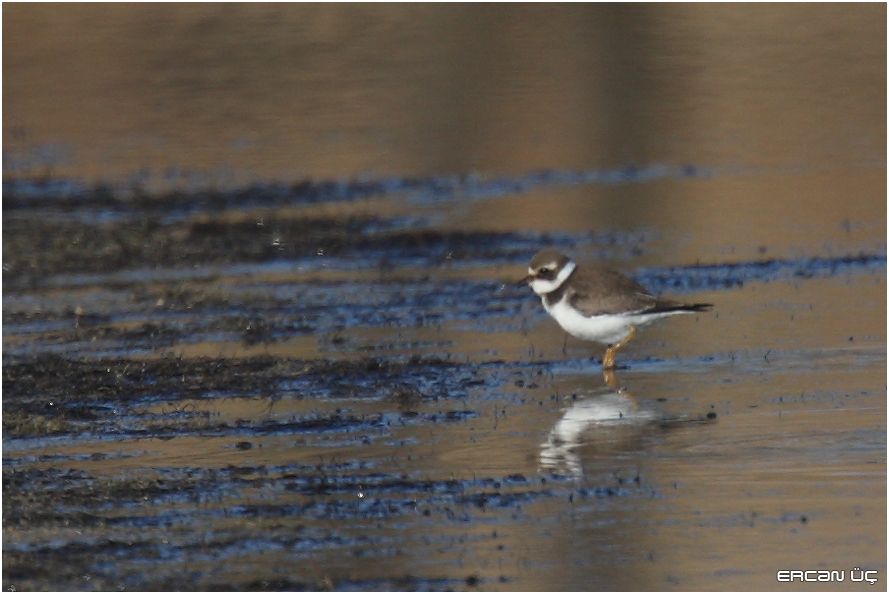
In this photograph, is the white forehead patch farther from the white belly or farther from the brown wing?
the white belly

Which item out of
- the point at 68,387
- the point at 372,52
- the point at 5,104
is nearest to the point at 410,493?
the point at 68,387

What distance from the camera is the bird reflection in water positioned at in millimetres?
8547

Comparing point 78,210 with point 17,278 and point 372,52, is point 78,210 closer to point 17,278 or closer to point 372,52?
point 17,278

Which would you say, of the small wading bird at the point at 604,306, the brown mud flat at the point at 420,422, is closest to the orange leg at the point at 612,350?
the small wading bird at the point at 604,306

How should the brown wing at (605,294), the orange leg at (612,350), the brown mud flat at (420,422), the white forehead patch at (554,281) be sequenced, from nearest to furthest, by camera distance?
1. the brown mud flat at (420,422)
2. the orange leg at (612,350)
3. the brown wing at (605,294)
4. the white forehead patch at (554,281)

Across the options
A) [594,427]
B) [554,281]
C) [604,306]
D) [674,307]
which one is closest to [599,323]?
[604,306]

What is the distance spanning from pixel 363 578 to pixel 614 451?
1970 millimetres

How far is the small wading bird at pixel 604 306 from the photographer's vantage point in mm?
10742

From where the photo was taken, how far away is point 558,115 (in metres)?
21.8

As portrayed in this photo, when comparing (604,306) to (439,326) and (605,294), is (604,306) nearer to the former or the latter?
(605,294)

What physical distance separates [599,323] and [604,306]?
104 mm

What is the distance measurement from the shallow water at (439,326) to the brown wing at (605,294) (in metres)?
0.36

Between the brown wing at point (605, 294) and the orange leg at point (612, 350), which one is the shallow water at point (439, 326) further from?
the brown wing at point (605, 294)

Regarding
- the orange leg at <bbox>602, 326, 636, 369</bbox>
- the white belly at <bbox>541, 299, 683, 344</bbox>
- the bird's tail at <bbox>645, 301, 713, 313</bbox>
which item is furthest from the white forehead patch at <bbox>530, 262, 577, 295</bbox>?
the bird's tail at <bbox>645, 301, 713, 313</bbox>
